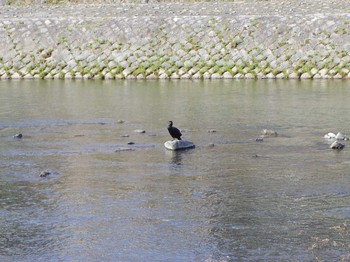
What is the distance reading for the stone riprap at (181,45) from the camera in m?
41.7

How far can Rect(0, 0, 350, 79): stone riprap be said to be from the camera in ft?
137

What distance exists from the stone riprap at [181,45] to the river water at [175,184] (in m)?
13.6

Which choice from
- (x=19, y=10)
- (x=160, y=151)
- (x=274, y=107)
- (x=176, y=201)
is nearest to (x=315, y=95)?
(x=274, y=107)

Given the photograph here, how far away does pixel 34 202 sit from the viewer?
46.0ft

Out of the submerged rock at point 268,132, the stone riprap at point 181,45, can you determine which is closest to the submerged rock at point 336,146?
the submerged rock at point 268,132

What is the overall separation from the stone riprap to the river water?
44.8ft

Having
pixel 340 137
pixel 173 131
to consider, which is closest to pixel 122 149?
pixel 173 131

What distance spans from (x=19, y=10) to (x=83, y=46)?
34.9 feet

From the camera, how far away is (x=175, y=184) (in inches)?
605

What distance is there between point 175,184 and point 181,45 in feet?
94.6

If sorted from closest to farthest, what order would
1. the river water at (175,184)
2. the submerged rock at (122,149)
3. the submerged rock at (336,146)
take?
1. the river water at (175,184)
2. the submerged rock at (336,146)
3. the submerged rock at (122,149)

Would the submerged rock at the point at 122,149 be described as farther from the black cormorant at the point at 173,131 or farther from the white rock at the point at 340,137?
the white rock at the point at 340,137

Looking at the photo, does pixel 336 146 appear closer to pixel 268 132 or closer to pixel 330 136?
pixel 330 136

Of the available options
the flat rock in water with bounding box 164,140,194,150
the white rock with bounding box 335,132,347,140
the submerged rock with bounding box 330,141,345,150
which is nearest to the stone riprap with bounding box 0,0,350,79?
the white rock with bounding box 335,132,347,140
